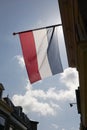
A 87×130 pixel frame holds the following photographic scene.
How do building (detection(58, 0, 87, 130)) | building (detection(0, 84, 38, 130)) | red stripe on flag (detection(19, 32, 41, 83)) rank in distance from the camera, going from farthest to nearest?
building (detection(0, 84, 38, 130)) < red stripe on flag (detection(19, 32, 41, 83)) < building (detection(58, 0, 87, 130))

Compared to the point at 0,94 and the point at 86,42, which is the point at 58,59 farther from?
the point at 0,94

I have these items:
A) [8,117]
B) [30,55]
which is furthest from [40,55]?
[8,117]

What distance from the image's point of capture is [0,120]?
111 feet

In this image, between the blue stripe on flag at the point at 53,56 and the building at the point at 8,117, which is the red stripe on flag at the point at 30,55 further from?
the building at the point at 8,117

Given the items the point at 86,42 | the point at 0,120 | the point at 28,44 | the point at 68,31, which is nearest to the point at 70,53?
the point at 68,31

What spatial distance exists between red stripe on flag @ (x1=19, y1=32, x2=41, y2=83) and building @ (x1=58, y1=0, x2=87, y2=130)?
136 cm

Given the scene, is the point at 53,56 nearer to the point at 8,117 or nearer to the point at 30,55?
the point at 30,55

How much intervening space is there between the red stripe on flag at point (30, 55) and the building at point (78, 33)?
1.36m

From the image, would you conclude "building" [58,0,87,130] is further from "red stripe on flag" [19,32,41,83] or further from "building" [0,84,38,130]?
"building" [0,84,38,130]

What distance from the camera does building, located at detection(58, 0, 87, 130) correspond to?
19.4ft

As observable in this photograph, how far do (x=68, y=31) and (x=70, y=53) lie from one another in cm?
177

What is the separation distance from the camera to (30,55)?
9.65 meters

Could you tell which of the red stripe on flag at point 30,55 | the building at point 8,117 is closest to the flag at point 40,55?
the red stripe on flag at point 30,55

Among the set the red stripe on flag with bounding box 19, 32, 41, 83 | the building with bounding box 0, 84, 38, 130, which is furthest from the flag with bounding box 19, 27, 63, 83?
the building with bounding box 0, 84, 38, 130
